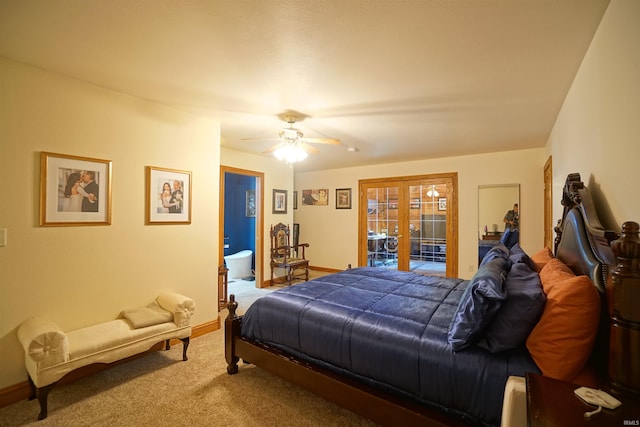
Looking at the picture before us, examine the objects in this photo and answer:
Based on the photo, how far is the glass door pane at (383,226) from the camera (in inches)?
233

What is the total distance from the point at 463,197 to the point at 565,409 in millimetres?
4675

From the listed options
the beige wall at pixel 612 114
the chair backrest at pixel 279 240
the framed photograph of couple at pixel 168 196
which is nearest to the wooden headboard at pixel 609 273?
the beige wall at pixel 612 114

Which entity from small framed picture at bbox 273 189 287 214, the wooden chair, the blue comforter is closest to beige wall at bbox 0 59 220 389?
the blue comforter

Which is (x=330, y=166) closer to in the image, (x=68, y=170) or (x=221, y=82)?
(x=221, y=82)

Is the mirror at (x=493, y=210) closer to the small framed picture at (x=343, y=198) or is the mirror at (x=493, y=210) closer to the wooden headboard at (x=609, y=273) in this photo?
the small framed picture at (x=343, y=198)

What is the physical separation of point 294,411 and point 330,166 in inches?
199

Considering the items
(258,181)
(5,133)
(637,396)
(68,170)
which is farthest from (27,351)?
(258,181)

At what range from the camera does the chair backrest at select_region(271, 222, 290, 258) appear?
18.3 feet

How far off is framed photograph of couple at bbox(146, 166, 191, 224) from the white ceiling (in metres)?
0.71

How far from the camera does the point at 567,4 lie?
4.64ft

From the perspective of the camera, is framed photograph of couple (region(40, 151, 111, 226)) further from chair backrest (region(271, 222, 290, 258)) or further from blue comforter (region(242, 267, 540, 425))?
chair backrest (region(271, 222, 290, 258))

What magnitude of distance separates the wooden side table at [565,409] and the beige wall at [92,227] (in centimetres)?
305

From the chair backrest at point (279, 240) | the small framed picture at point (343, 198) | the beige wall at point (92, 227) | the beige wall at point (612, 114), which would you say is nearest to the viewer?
the beige wall at point (612, 114)

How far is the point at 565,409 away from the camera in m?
0.88
